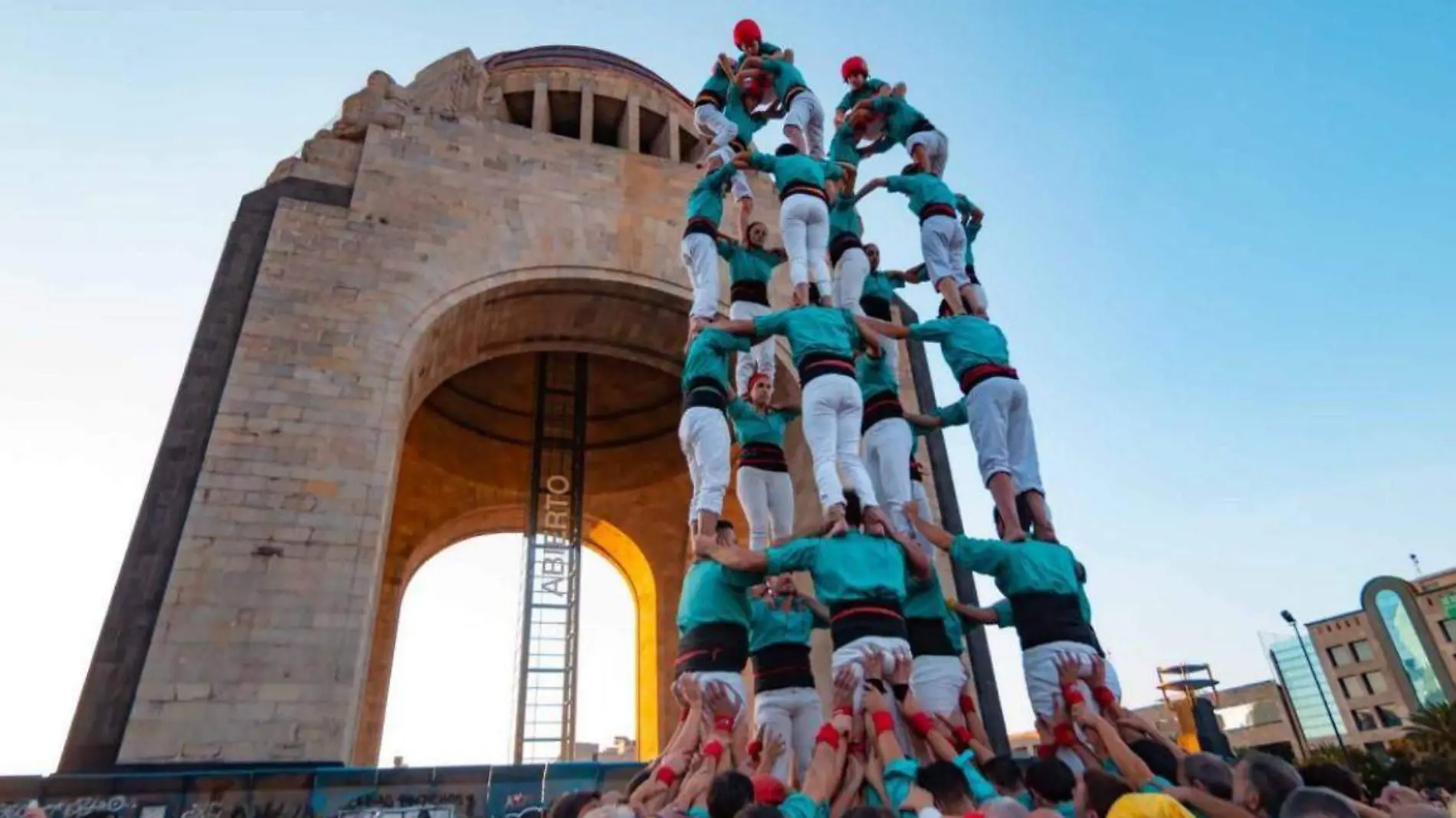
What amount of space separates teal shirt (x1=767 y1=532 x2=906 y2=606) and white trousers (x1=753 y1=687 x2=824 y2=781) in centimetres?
112

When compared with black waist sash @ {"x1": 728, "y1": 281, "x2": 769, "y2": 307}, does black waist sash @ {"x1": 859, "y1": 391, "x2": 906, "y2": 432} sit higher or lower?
lower

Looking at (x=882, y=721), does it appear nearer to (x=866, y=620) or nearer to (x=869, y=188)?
(x=866, y=620)

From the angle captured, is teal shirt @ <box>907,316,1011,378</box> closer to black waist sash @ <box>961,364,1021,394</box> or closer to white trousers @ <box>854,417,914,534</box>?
black waist sash @ <box>961,364,1021,394</box>

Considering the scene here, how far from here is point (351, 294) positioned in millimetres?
14484

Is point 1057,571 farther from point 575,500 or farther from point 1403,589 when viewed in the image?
point 1403,589

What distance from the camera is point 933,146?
11.7 m

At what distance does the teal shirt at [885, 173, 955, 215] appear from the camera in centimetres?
1105

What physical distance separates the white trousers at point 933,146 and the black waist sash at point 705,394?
5.18 m

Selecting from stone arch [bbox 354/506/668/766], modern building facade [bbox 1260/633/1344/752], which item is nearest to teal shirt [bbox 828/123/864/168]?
stone arch [bbox 354/506/668/766]

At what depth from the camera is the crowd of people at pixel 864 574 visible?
4.79 metres

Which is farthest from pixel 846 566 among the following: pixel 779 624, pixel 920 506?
pixel 920 506

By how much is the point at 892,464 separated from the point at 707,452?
2170mm

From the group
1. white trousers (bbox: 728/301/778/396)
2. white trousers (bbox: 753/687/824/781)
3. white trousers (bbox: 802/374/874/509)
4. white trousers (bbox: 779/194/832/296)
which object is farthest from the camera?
white trousers (bbox: 728/301/778/396)

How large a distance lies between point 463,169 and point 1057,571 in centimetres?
1427
